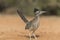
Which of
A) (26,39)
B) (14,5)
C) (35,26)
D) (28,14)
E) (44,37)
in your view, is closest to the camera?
(35,26)

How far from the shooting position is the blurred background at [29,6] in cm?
2270

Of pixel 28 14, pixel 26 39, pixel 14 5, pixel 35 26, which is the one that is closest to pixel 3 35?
pixel 26 39

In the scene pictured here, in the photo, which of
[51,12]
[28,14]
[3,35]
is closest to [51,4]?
[51,12]

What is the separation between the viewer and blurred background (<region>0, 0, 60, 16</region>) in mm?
22703

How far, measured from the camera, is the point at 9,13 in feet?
75.0

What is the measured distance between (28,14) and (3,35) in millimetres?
10736

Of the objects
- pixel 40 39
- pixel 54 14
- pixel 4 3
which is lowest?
pixel 40 39

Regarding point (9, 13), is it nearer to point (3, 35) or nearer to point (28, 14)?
point (28, 14)

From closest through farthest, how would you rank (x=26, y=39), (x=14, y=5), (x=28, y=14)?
(x=26, y=39)
(x=28, y=14)
(x=14, y=5)

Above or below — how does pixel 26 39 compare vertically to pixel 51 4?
below

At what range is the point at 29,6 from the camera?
23016mm

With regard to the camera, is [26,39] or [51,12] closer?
[26,39]

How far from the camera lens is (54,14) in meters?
22.6

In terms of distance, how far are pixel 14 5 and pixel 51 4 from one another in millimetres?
2978
